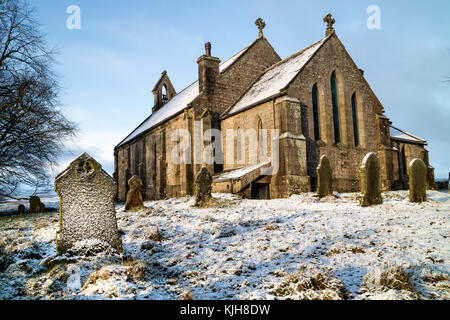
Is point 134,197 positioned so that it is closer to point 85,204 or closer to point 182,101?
point 85,204

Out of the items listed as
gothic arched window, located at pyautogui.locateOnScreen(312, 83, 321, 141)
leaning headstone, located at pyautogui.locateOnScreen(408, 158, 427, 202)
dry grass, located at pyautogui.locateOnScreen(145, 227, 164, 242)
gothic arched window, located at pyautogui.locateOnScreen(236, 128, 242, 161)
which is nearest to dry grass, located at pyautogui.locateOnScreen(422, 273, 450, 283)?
dry grass, located at pyautogui.locateOnScreen(145, 227, 164, 242)

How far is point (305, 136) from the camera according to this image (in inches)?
661

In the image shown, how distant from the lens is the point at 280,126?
52.6ft

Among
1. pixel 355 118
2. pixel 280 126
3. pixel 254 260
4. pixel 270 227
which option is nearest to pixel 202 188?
pixel 270 227

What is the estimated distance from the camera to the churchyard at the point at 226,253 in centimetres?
475

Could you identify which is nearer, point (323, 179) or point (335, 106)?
point (323, 179)

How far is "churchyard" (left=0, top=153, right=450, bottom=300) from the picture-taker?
4.75 meters

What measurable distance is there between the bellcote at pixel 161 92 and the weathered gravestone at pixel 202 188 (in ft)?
78.3

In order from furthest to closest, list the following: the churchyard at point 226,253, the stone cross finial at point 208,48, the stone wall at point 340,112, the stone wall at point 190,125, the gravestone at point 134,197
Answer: the stone cross finial at point 208,48
the stone wall at point 190,125
the stone wall at point 340,112
the gravestone at point 134,197
the churchyard at point 226,253

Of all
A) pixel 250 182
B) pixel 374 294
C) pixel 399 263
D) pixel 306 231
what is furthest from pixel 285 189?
pixel 374 294

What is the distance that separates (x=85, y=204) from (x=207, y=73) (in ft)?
51.2

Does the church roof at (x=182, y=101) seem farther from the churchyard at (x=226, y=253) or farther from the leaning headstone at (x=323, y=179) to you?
the churchyard at (x=226, y=253)

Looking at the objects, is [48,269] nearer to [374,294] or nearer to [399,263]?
[374,294]

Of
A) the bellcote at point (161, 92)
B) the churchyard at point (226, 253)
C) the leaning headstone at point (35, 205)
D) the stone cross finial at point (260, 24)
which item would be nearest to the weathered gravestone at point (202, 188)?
the churchyard at point (226, 253)
